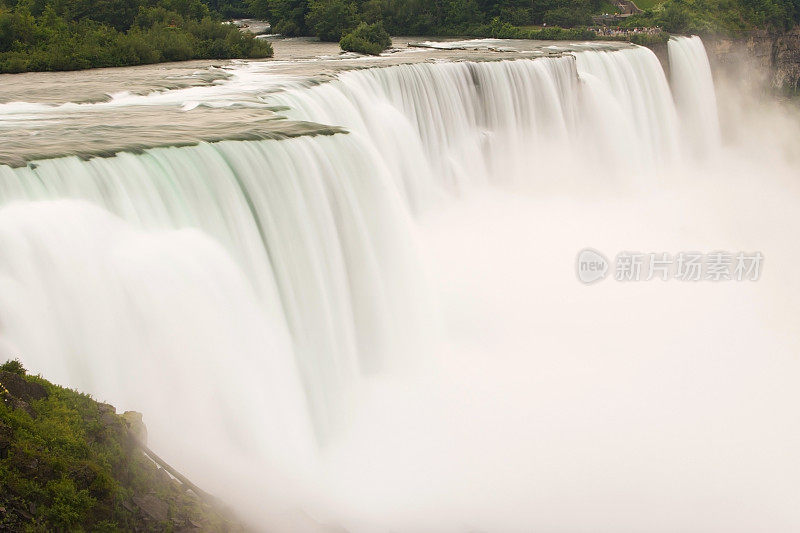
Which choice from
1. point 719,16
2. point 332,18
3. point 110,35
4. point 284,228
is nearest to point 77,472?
point 284,228

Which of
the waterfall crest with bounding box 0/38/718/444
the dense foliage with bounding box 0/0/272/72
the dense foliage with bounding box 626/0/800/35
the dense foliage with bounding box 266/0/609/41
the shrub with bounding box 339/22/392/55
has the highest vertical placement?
the dense foliage with bounding box 626/0/800/35

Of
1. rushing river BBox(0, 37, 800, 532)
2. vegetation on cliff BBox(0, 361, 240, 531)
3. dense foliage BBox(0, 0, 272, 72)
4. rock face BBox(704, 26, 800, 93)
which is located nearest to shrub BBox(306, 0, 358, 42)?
dense foliage BBox(0, 0, 272, 72)

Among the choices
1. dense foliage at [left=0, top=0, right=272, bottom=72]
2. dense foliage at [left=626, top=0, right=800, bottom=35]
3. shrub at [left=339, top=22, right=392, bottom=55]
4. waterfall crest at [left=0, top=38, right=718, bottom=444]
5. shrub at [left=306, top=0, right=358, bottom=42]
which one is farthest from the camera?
dense foliage at [left=626, top=0, right=800, bottom=35]

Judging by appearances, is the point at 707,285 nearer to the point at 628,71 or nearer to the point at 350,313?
the point at 350,313

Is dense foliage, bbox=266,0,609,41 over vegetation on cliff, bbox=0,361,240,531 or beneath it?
over

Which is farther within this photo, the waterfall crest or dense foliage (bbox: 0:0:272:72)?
dense foliage (bbox: 0:0:272:72)

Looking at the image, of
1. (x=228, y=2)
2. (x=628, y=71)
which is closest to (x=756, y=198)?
(x=628, y=71)

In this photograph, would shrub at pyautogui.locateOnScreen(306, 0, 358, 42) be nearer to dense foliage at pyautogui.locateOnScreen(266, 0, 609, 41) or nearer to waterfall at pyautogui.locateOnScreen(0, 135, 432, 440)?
dense foliage at pyautogui.locateOnScreen(266, 0, 609, 41)
